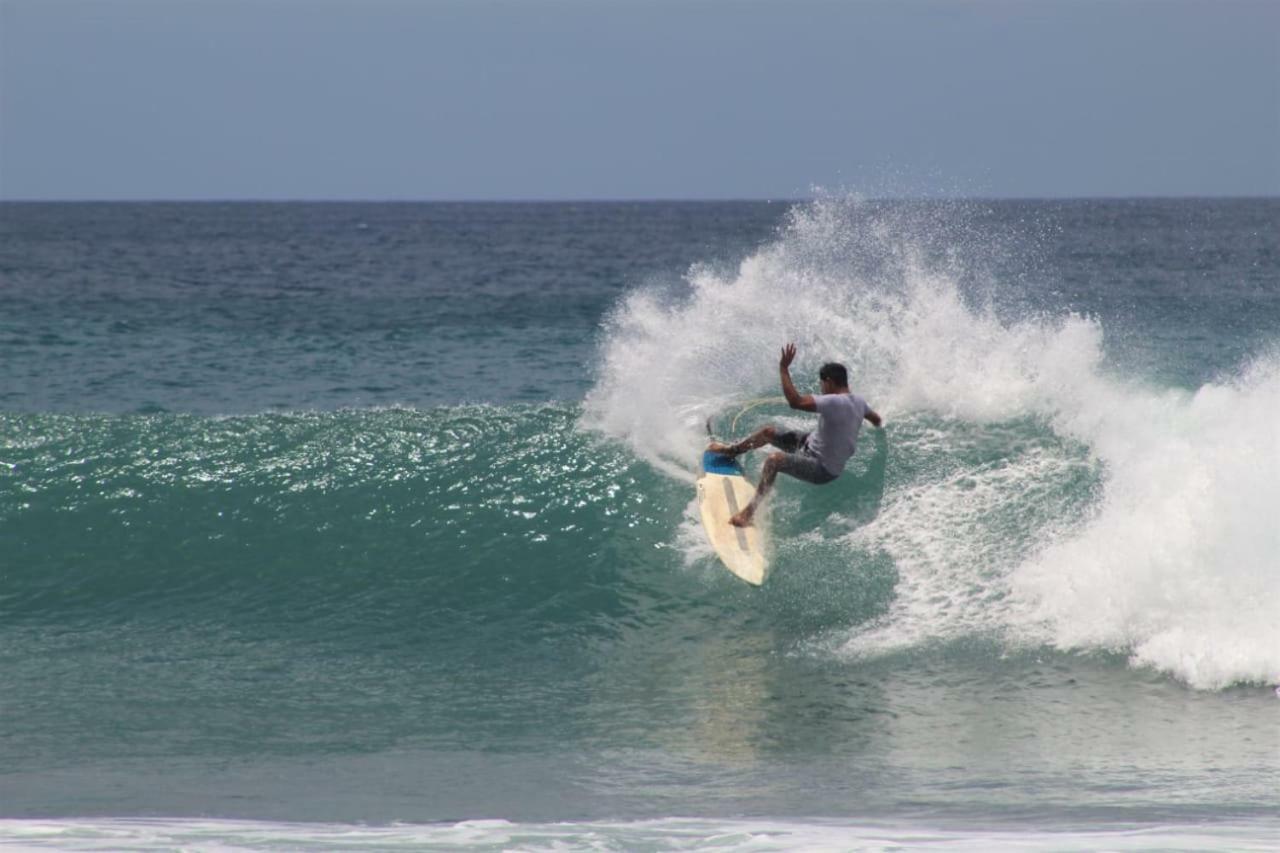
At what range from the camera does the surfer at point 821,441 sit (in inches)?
360

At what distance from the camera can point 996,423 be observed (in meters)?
11.1

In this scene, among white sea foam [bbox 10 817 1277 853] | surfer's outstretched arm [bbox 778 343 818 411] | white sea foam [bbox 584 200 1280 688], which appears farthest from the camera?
surfer's outstretched arm [bbox 778 343 818 411]

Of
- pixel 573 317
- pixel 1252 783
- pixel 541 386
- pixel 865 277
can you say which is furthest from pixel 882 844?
pixel 573 317

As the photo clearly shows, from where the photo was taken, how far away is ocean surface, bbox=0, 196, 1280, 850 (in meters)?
6.17

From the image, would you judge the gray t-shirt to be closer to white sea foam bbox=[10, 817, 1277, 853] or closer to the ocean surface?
the ocean surface

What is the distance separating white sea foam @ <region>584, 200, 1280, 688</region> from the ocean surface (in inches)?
1.2

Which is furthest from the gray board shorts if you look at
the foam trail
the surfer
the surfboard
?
the foam trail

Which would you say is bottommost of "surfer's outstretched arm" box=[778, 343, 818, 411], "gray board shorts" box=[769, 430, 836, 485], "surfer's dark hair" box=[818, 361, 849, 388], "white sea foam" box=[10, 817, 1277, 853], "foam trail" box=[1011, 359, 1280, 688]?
"white sea foam" box=[10, 817, 1277, 853]

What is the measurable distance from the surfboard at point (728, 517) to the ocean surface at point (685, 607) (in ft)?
0.76

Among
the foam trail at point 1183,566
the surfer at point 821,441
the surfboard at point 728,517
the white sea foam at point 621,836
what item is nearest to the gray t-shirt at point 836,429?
the surfer at point 821,441

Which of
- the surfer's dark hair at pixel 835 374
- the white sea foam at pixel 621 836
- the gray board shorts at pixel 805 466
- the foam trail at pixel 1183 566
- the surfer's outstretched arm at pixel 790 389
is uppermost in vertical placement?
the surfer's dark hair at pixel 835 374

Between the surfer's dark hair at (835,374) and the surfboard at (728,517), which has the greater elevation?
the surfer's dark hair at (835,374)

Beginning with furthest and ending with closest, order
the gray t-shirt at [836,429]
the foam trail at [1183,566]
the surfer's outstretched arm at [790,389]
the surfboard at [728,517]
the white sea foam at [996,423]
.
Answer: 1. the surfboard at [728,517]
2. the gray t-shirt at [836,429]
3. the surfer's outstretched arm at [790,389]
4. the white sea foam at [996,423]
5. the foam trail at [1183,566]

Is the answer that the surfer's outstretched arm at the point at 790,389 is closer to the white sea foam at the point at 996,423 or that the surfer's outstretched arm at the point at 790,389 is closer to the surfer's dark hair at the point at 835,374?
the surfer's dark hair at the point at 835,374
